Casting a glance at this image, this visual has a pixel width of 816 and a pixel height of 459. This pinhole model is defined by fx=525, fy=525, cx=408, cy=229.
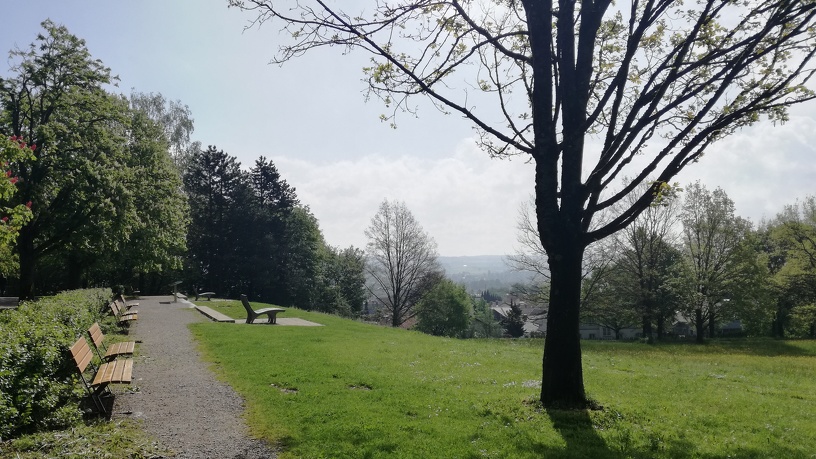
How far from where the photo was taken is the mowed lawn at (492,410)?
5438mm

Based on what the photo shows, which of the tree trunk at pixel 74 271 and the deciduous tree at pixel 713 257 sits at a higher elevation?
the deciduous tree at pixel 713 257

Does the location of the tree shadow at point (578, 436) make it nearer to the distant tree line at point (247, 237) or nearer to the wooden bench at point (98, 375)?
the wooden bench at point (98, 375)

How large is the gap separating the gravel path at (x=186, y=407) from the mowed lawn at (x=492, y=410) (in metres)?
0.27

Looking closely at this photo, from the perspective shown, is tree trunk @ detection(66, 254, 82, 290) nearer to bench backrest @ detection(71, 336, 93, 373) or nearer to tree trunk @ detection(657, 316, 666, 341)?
bench backrest @ detection(71, 336, 93, 373)

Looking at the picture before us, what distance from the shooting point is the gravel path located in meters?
5.52

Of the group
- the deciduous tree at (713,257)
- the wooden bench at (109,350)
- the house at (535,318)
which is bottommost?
the house at (535,318)

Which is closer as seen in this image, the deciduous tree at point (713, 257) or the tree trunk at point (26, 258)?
the tree trunk at point (26, 258)

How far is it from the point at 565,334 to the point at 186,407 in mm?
5230

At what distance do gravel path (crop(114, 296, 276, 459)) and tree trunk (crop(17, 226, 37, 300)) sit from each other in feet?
42.5

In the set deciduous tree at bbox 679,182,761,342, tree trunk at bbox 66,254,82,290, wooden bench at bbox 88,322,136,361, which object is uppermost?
deciduous tree at bbox 679,182,761,342

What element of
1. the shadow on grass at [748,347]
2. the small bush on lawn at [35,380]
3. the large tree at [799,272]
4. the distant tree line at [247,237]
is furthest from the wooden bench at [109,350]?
the distant tree line at [247,237]

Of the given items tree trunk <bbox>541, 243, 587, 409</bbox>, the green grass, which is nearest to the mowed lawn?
tree trunk <bbox>541, 243, 587, 409</bbox>

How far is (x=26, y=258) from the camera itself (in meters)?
21.5

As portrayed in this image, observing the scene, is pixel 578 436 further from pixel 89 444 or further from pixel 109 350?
pixel 109 350
